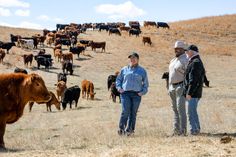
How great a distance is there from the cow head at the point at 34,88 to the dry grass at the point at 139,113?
103 centimetres

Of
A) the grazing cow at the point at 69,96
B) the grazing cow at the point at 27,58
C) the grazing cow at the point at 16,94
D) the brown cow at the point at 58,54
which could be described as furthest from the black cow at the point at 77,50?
the grazing cow at the point at 16,94

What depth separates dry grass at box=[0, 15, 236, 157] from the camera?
9117 mm

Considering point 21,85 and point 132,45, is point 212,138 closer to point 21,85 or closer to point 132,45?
point 21,85

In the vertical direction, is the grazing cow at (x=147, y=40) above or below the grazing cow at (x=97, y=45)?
above

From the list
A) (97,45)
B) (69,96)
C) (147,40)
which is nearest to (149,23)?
(147,40)

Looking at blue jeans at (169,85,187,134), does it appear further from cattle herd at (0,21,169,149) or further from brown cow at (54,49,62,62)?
brown cow at (54,49,62,62)

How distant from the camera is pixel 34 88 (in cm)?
1044

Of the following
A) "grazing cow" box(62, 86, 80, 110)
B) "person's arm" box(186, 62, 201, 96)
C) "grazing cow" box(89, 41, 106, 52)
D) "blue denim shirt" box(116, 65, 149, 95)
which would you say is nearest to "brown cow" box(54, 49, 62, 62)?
"grazing cow" box(89, 41, 106, 52)

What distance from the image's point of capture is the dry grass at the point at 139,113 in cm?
912

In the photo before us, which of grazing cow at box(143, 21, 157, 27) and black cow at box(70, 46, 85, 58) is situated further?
grazing cow at box(143, 21, 157, 27)

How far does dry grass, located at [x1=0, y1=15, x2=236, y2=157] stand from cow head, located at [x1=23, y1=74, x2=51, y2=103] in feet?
3.38

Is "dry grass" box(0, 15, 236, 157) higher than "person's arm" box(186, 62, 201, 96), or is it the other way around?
"person's arm" box(186, 62, 201, 96)

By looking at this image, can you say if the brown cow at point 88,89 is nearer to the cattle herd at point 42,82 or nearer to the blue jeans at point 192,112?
the cattle herd at point 42,82

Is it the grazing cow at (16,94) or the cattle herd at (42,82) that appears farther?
the cattle herd at (42,82)
